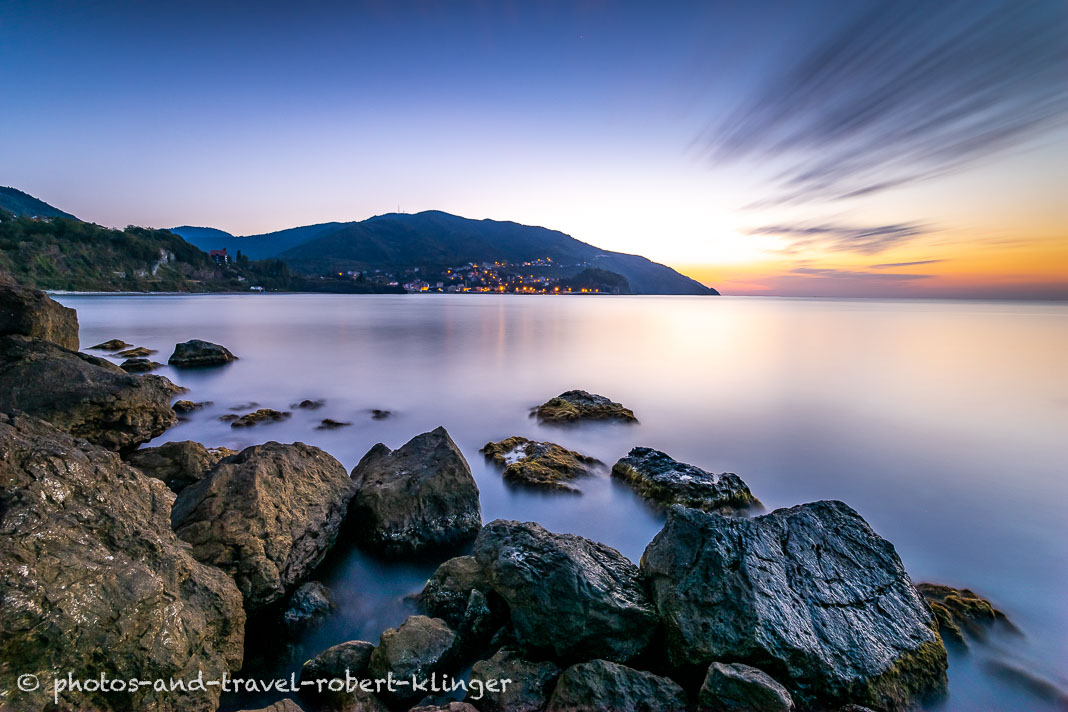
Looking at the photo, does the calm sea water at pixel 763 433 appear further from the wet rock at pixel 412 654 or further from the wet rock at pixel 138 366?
the wet rock at pixel 412 654

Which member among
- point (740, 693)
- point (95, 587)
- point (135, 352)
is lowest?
point (135, 352)

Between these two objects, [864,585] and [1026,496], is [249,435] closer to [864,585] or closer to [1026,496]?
[864,585]

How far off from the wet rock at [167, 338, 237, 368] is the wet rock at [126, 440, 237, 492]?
50.8ft

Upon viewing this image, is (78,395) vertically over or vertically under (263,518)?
over

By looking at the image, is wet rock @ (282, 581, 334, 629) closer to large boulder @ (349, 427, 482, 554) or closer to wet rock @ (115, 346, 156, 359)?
large boulder @ (349, 427, 482, 554)

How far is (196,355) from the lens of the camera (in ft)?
66.4

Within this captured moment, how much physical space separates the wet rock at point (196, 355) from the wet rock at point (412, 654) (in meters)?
21.0

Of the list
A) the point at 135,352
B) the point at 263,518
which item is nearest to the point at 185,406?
the point at 263,518

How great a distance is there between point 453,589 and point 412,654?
3.44 feet

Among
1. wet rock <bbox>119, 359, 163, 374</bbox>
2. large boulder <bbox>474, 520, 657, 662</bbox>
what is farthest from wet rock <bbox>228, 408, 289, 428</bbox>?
large boulder <bbox>474, 520, 657, 662</bbox>

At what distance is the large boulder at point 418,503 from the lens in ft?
20.6

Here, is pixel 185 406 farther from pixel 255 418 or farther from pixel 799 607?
pixel 799 607

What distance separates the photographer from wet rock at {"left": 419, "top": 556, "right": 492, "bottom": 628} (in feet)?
15.9

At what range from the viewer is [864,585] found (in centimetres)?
465
